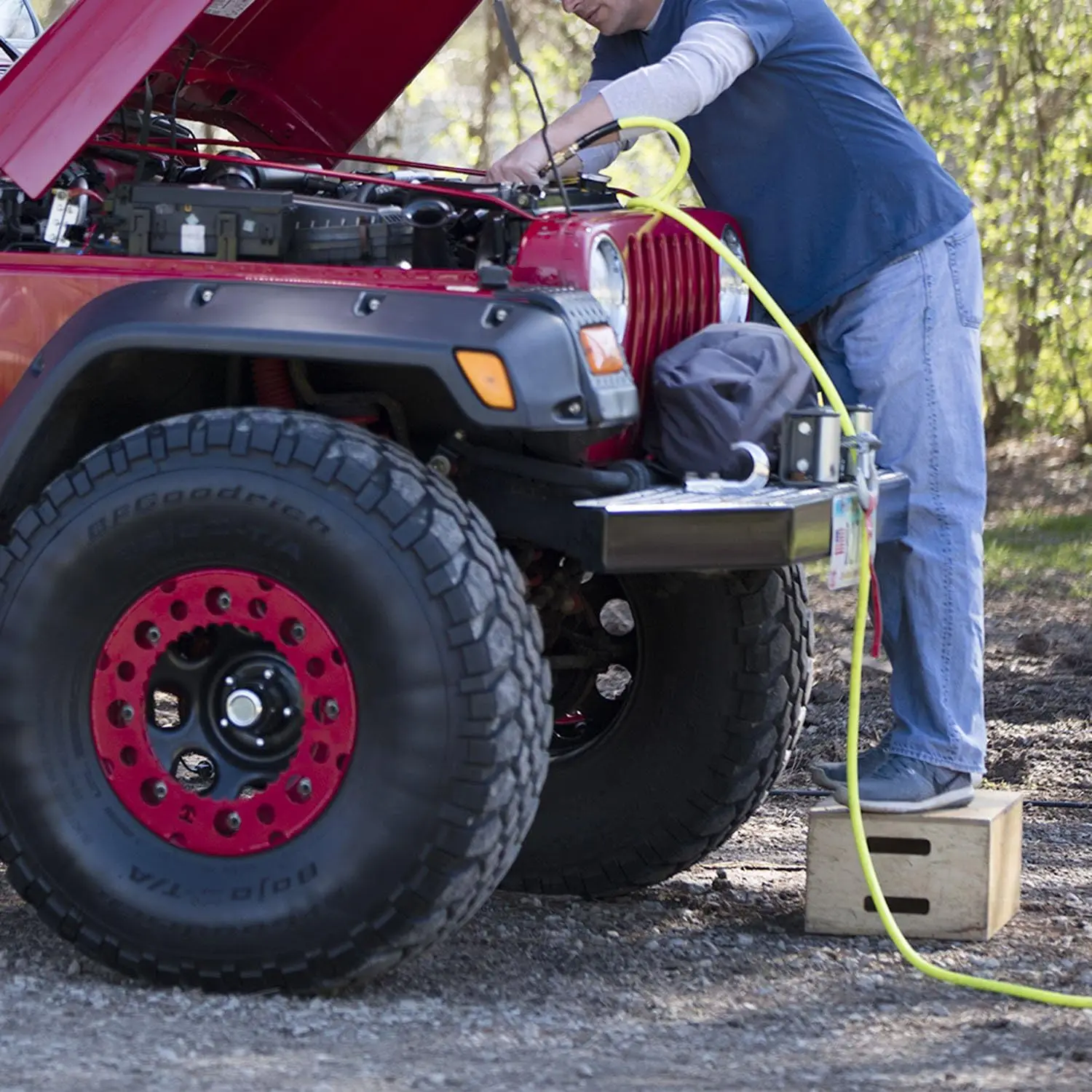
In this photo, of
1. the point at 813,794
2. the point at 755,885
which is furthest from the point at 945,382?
the point at 813,794

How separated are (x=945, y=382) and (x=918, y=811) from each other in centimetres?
91

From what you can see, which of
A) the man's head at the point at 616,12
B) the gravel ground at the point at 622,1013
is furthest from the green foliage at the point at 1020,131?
the gravel ground at the point at 622,1013

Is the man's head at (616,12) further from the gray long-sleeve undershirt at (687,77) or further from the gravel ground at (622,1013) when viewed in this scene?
the gravel ground at (622,1013)

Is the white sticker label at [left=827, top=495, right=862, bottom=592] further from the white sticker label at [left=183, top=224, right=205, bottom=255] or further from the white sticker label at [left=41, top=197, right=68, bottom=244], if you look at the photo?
the white sticker label at [left=41, top=197, right=68, bottom=244]

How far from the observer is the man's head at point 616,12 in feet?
14.3

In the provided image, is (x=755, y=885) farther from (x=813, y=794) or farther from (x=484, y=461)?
(x=484, y=461)

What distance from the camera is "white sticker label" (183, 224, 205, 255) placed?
12.7 feet

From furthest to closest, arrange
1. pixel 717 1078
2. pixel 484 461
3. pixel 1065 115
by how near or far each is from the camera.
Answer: pixel 1065 115 → pixel 484 461 → pixel 717 1078

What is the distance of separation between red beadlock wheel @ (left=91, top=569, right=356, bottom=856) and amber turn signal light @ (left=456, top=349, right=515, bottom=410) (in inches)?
19.0

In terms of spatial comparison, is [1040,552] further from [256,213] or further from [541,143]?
[256,213]

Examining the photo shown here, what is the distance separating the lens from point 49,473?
3750 millimetres

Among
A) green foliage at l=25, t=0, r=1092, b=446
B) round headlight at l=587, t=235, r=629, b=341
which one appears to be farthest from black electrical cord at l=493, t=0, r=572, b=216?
green foliage at l=25, t=0, r=1092, b=446

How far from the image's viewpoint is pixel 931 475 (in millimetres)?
4203

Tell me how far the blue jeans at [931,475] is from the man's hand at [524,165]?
0.76m
